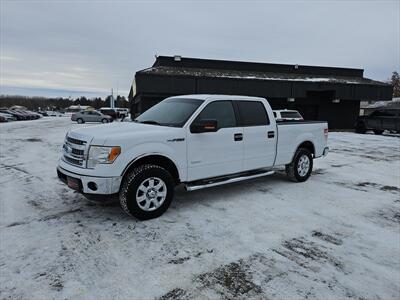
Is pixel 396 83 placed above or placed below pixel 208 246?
above

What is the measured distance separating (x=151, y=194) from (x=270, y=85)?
21.2m

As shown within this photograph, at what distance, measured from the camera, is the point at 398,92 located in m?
71.7

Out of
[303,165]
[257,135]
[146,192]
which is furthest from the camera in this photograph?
[303,165]

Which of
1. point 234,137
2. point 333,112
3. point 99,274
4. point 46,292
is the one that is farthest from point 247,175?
point 333,112

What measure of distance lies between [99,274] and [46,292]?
0.53 meters

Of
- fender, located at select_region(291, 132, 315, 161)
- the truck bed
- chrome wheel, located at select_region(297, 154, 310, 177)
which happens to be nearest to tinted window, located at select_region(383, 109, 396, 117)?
the truck bed

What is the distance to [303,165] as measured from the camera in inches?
294

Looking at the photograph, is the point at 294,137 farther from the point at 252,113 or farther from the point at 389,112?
the point at 389,112

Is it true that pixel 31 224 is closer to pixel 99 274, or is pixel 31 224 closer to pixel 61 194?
pixel 61 194

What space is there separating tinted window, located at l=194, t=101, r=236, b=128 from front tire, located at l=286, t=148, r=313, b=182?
2.20 m

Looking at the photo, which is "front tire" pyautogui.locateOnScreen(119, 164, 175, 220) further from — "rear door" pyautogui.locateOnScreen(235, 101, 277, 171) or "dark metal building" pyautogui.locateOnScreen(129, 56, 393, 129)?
"dark metal building" pyautogui.locateOnScreen(129, 56, 393, 129)

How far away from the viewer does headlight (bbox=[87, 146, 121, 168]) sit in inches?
174

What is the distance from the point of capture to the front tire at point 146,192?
456 cm

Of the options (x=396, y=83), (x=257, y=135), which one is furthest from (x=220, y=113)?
(x=396, y=83)
